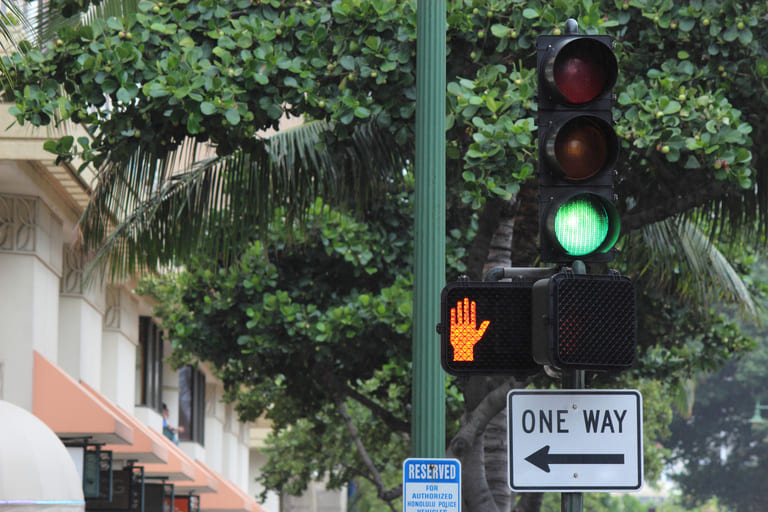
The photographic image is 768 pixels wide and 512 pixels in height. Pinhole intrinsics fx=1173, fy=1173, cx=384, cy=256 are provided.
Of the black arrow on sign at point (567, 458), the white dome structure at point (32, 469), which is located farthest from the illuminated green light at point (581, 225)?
the white dome structure at point (32, 469)

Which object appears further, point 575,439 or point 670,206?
point 670,206

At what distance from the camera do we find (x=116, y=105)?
9484 millimetres

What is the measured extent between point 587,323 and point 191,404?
28.7 meters

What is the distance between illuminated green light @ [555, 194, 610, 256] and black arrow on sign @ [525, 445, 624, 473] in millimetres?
805

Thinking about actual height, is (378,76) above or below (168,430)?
above

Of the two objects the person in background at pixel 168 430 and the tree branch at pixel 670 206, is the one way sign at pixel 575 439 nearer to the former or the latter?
the tree branch at pixel 670 206

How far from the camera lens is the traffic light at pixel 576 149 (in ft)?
15.3

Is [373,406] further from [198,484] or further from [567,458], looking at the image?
[567,458]

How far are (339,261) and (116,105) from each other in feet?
23.4

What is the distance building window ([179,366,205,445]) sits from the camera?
31280 millimetres

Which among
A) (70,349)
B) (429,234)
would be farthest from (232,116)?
(70,349)

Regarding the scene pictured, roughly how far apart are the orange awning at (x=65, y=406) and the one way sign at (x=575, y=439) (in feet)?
45.2

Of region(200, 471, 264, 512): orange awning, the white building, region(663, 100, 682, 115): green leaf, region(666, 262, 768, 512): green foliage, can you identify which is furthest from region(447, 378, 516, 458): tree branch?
region(666, 262, 768, 512): green foliage

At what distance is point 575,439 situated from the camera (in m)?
4.71
